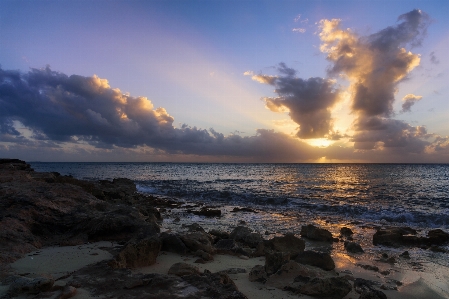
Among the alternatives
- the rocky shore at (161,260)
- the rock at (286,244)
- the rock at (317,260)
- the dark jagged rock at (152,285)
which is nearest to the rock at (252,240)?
the rocky shore at (161,260)

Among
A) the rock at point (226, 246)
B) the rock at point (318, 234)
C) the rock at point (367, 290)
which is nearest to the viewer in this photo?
the rock at point (367, 290)

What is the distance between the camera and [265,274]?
6.34 meters

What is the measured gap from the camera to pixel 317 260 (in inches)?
307

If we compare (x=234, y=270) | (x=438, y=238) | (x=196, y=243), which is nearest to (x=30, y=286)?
(x=234, y=270)

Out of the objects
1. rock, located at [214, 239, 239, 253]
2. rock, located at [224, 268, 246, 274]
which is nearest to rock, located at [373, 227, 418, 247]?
rock, located at [214, 239, 239, 253]

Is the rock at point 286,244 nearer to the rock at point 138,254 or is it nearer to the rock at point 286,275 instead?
the rock at point 286,275

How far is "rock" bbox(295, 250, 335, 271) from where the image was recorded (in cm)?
769

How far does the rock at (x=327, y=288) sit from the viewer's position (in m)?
5.52

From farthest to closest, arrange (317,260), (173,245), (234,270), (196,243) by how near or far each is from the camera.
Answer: (196,243)
(173,245)
(317,260)
(234,270)

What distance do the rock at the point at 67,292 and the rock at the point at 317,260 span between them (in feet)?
18.7

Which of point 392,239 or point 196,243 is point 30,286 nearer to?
point 196,243

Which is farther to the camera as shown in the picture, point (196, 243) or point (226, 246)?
point (226, 246)

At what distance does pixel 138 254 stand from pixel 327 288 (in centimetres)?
421

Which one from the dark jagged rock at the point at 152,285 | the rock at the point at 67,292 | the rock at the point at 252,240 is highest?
the rock at the point at 67,292
